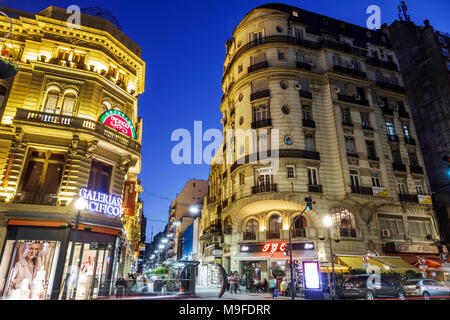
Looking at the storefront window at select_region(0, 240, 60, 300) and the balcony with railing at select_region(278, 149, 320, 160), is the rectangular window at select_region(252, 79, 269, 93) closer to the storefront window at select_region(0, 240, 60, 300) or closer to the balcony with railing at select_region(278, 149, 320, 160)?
the balcony with railing at select_region(278, 149, 320, 160)

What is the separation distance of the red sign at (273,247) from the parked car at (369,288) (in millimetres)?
8789

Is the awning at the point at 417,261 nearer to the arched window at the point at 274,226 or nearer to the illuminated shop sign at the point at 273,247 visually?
the illuminated shop sign at the point at 273,247

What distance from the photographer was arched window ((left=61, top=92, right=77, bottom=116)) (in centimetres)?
1973

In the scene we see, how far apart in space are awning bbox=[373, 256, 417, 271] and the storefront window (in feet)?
86.1

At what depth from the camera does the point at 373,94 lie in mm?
34500

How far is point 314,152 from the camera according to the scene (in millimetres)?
28328

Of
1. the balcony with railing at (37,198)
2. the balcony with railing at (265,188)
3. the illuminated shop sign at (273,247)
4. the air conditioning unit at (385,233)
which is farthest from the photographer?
the air conditioning unit at (385,233)

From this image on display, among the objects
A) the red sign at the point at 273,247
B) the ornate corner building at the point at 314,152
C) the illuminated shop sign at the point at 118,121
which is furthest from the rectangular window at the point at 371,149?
the illuminated shop sign at the point at 118,121

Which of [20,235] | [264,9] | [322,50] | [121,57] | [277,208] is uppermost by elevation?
[264,9]

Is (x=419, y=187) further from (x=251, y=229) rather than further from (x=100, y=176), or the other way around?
(x=100, y=176)

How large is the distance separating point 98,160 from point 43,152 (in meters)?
3.46

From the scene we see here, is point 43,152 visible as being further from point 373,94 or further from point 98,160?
point 373,94

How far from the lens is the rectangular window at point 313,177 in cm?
2766

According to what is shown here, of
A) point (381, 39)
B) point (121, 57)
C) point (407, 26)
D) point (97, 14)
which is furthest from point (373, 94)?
point (97, 14)
